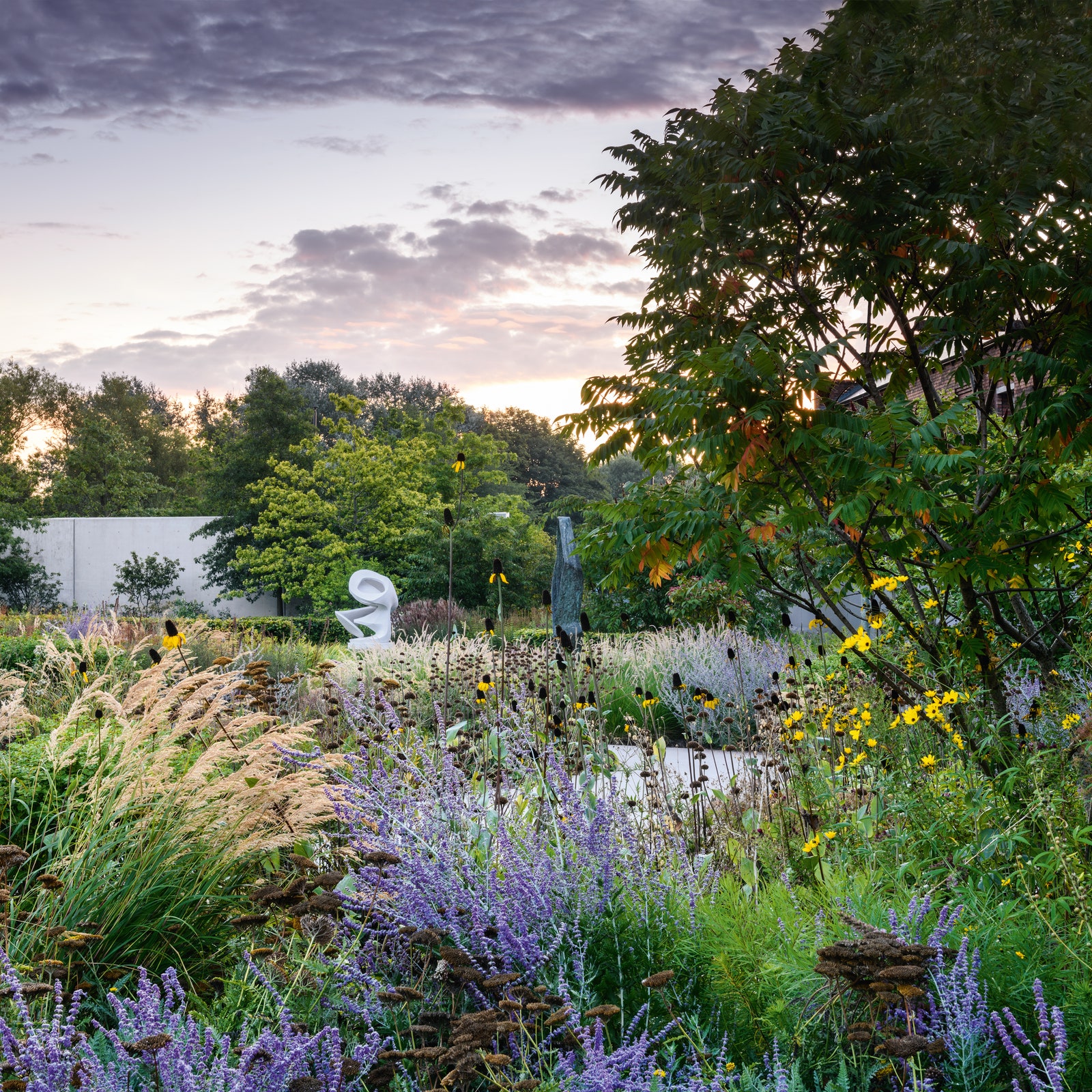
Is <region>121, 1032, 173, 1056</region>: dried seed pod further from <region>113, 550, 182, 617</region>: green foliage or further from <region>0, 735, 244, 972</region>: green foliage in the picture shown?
<region>113, 550, 182, 617</region>: green foliage

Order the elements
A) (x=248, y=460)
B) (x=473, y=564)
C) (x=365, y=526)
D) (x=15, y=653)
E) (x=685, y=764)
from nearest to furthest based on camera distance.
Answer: (x=685, y=764)
(x=15, y=653)
(x=473, y=564)
(x=365, y=526)
(x=248, y=460)

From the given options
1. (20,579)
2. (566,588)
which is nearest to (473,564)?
(566,588)

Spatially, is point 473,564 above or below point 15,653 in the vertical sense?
above

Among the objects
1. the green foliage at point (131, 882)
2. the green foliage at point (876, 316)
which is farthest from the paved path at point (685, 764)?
the green foliage at point (131, 882)

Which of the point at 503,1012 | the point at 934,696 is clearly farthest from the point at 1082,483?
the point at 503,1012

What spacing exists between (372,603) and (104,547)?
17.1 m

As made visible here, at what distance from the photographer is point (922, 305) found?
4230mm

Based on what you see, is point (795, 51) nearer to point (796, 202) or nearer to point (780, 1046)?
point (796, 202)

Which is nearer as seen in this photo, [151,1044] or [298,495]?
[151,1044]

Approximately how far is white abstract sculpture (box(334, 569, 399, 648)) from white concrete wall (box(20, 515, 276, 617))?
45.8 ft

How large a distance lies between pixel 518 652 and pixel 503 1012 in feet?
20.1

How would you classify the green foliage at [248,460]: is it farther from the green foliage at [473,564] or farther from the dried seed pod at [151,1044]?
the dried seed pod at [151,1044]

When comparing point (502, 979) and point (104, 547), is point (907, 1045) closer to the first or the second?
point (502, 979)

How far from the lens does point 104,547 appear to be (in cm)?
2803
